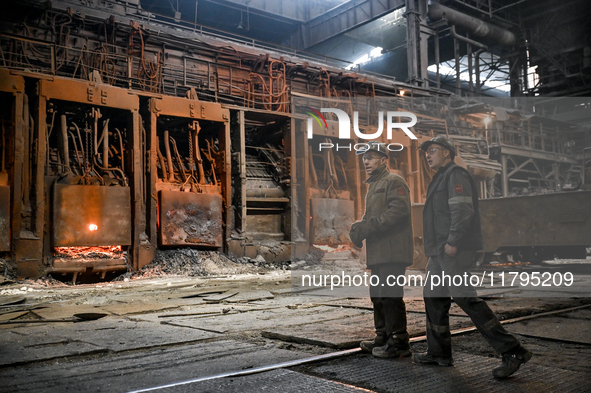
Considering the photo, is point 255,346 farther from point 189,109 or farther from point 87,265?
point 189,109

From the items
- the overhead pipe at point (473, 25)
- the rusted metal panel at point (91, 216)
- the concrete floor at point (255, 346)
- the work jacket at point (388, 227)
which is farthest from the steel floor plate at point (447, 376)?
the overhead pipe at point (473, 25)

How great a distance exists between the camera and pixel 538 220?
9773 millimetres

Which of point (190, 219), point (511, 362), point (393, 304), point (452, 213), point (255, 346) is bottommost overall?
point (255, 346)

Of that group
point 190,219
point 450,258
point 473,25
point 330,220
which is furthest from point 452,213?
point 473,25

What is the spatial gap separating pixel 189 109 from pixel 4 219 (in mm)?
4832

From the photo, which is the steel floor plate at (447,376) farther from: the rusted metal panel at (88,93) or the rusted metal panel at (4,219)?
the rusted metal panel at (88,93)

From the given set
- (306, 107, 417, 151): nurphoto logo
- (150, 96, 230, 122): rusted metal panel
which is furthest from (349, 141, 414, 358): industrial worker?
(306, 107, 417, 151): nurphoto logo

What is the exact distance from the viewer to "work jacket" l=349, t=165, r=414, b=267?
3334 mm

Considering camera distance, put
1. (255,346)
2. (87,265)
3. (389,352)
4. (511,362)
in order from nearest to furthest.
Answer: (511,362), (389,352), (255,346), (87,265)

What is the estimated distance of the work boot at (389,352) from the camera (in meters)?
3.30

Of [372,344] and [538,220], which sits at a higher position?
[538,220]

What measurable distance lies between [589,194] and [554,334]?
237 inches

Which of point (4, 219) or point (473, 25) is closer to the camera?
point (4, 219)

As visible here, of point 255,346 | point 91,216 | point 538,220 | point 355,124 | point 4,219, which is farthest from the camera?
point 355,124
